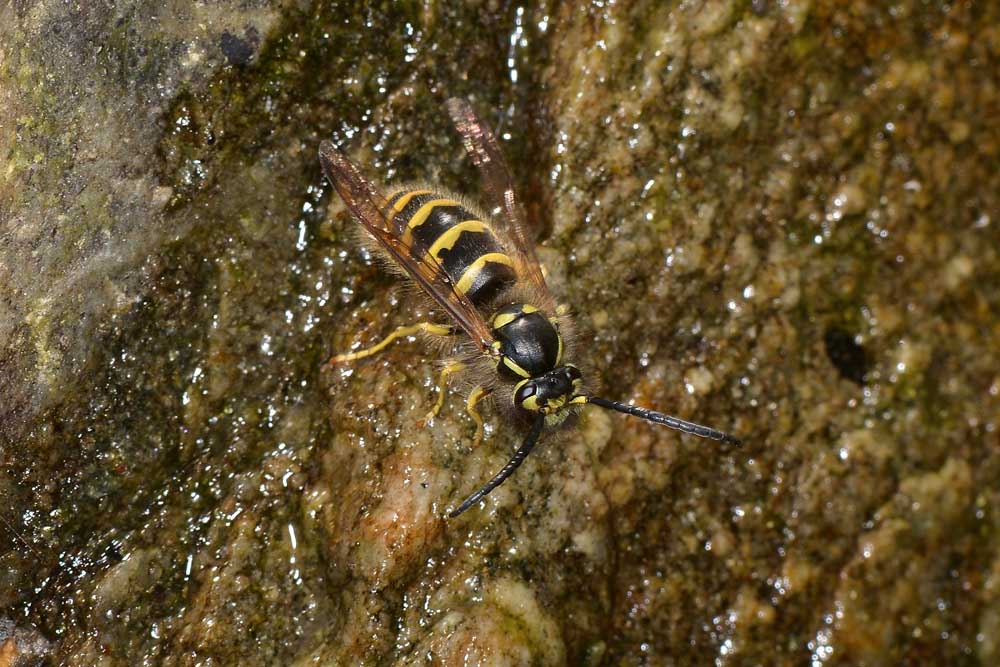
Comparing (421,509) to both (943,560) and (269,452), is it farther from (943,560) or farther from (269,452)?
(943,560)

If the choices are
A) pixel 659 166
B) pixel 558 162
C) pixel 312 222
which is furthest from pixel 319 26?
pixel 659 166

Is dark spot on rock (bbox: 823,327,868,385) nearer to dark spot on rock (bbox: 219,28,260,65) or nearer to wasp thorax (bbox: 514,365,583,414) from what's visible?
wasp thorax (bbox: 514,365,583,414)

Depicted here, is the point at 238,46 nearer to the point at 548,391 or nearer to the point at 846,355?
the point at 548,391

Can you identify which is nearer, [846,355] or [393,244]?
[393,244]

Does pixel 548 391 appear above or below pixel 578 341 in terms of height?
below

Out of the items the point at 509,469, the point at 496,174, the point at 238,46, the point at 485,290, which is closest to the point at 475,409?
the point at 509,469

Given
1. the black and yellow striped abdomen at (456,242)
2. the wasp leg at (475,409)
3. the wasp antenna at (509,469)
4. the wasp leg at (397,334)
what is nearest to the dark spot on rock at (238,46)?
the black and yellow striped abdomen at (456,242)
